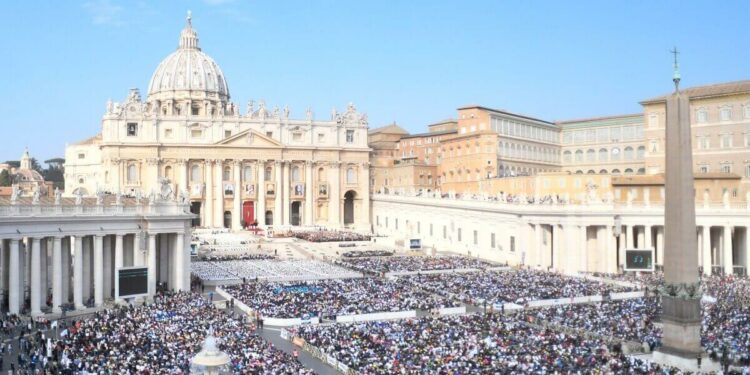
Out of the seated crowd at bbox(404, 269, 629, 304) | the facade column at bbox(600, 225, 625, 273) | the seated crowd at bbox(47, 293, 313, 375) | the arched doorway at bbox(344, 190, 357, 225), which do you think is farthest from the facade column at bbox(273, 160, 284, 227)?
the seated crowd at bbox(47, 293, 313, 375)

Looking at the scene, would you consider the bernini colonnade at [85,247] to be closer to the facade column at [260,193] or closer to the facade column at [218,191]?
the facade column at [218,191]

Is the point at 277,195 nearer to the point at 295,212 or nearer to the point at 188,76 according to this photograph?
the point at 295,212

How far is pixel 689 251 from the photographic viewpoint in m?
26.9

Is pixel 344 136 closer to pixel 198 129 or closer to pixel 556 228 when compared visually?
pixel 198 129

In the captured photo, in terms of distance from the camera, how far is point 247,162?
9500 cm

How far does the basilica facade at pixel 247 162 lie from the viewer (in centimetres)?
9000

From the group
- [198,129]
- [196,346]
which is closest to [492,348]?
[196,346]

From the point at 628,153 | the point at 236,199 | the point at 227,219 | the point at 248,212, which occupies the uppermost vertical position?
the point at 628,153

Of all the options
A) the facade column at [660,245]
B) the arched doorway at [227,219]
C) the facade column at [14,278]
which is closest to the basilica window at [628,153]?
the facade column at [660,245]

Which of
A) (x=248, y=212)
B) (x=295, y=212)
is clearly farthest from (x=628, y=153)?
(x=248, y=212)

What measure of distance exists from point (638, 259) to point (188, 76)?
84456 millimetres

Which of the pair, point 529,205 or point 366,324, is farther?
point 529,205

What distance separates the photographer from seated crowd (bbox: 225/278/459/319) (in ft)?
122

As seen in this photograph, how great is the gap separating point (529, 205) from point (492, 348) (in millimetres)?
33834
